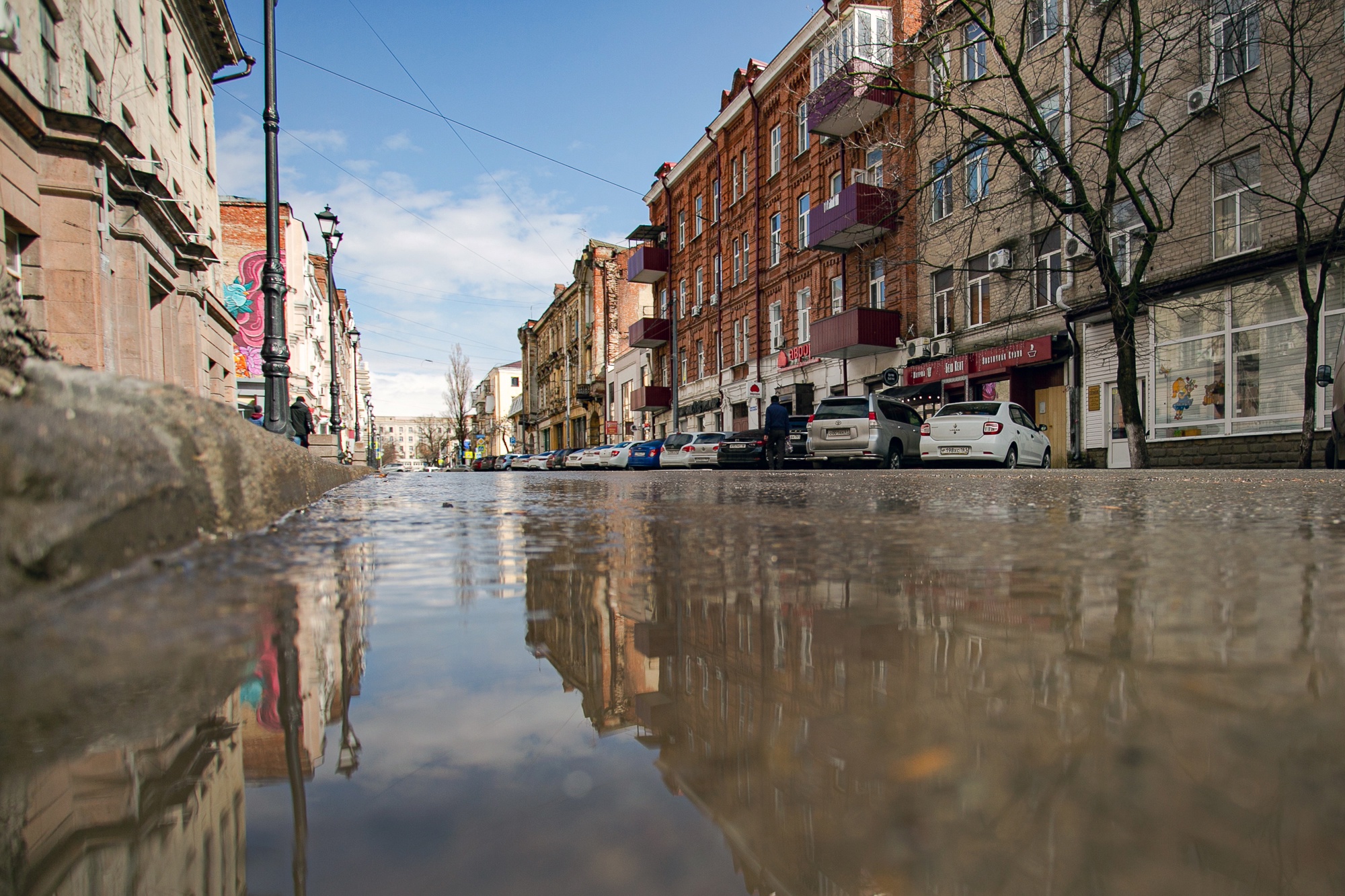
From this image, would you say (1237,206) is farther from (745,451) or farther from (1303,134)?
(745,451)

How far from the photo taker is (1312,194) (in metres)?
13.4

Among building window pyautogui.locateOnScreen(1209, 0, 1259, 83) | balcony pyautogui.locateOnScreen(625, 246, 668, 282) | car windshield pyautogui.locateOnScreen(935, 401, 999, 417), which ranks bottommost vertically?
car windshield pyautogui.locateOnScreen(935, 401, 999, 417)

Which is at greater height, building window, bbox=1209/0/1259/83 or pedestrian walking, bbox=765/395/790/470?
building window, bbox=1209/0/1259/83

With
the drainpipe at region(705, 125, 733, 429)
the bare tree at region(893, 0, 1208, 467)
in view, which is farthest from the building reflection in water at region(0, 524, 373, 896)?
the drainpipe at region(705, 125, 733, 429)

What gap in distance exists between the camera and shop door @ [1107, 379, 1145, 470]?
52.8 feet

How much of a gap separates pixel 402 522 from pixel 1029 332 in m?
18.3

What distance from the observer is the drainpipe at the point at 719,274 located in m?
32.3

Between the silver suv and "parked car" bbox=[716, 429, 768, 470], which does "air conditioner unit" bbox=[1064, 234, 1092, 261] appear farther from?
"parked car" bbox=[716, 429, 768, 470]

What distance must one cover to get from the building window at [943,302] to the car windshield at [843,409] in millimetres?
4740

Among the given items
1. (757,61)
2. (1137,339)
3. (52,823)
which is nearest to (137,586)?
(52,823)

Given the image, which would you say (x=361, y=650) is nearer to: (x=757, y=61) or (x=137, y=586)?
(x=137, y=586)

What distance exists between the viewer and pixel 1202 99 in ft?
48.2

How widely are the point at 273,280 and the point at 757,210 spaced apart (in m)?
21.6

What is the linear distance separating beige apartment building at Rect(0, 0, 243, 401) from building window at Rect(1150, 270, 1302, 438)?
18591 millimetres
